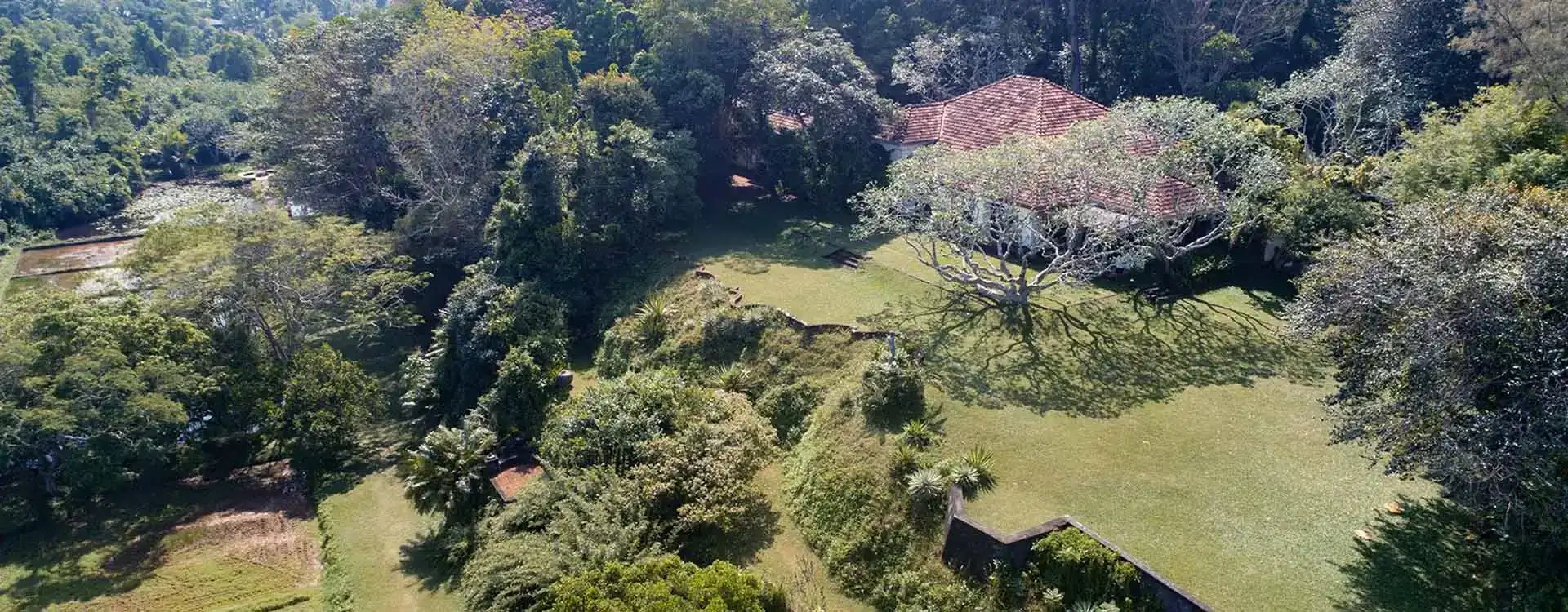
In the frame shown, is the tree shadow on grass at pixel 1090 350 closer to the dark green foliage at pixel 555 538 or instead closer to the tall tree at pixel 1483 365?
the tall tree at pixel 1483 365

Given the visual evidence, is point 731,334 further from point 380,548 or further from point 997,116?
point 997,116

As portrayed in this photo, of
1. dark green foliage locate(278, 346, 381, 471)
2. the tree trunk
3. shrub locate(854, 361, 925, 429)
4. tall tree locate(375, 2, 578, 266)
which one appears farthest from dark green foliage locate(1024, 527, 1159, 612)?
the tree trunk

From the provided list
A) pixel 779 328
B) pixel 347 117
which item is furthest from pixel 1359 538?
pixel 347 117

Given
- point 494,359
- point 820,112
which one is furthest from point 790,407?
point 820,112

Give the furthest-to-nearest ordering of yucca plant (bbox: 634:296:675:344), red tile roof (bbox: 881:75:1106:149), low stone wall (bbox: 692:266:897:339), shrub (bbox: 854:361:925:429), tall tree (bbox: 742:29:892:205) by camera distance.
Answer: tall tree (bbox: 742:29:892:205) < red tile roof (bbox: 881:75:1106:149) < yucca plant (bbox: 634:296:675:344) < low stone wall (bbox: 692:266:897:339) < shrub (bbox: 854:361:925:429)

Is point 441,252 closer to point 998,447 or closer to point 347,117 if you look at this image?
point 347,117

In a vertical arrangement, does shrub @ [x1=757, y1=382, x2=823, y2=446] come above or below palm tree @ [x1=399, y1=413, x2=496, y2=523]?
above

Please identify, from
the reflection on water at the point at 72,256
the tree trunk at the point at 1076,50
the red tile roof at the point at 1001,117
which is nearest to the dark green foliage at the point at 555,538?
the red tile roof at the point at 1001,117

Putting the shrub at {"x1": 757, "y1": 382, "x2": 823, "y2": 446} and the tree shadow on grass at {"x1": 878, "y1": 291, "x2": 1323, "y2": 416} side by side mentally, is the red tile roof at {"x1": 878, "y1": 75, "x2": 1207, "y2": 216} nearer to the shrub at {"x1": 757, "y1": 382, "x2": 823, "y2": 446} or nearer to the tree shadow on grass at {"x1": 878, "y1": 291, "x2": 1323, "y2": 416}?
the tree shadow on grass at {"x1": 878, "y1": 291, "x2": 1323, "y2": 416}
